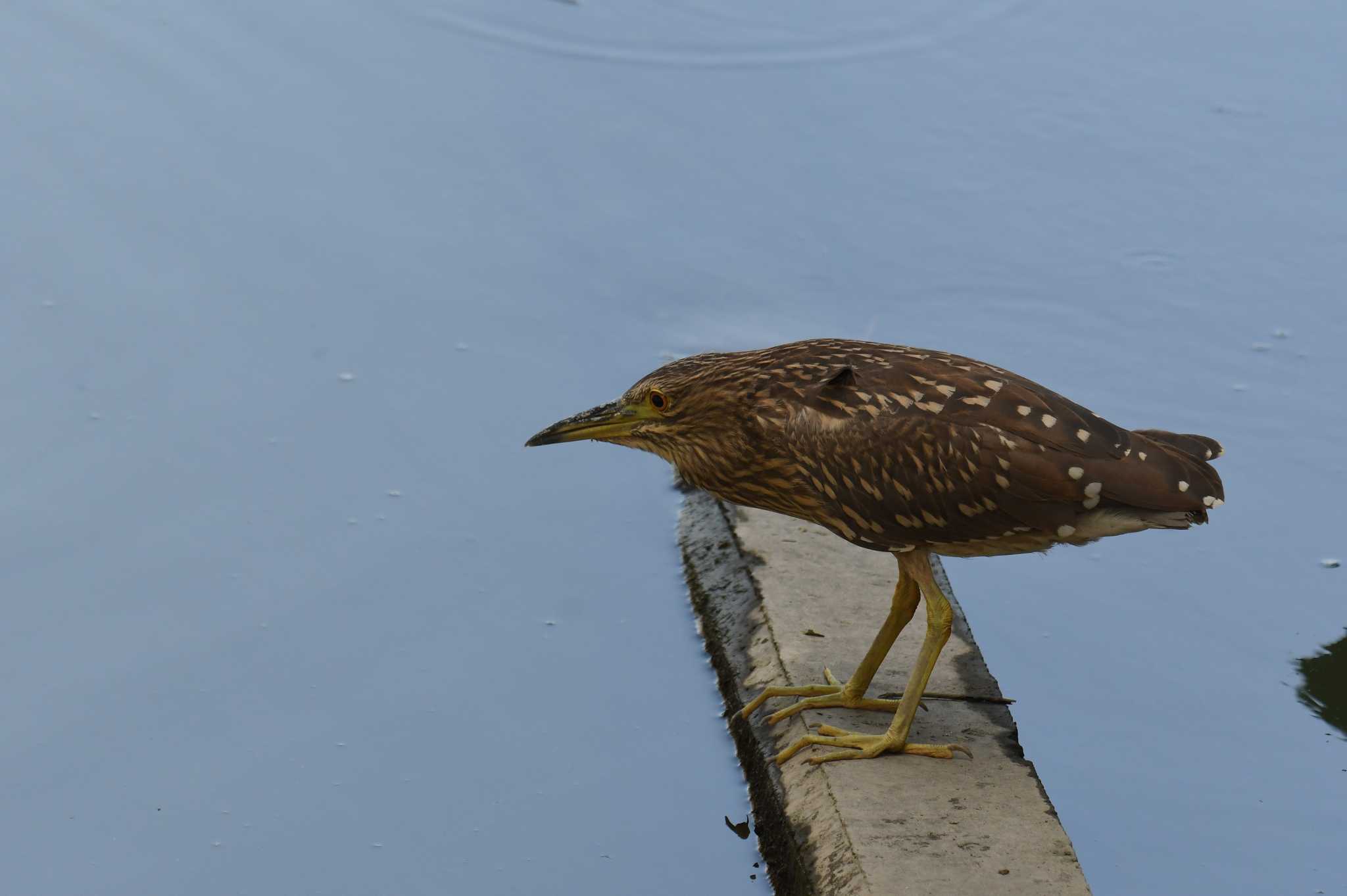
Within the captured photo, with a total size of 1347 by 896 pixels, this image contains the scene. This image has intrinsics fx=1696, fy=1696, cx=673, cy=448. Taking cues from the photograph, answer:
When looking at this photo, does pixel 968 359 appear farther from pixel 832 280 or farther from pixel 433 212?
pixel 433 212

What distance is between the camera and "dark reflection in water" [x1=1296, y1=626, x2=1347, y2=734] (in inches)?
238

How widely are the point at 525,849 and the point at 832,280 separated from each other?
400 cm

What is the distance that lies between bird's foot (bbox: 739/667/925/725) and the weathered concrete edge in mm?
97

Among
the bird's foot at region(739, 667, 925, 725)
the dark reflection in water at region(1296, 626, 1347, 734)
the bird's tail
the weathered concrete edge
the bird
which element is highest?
the bird's tail

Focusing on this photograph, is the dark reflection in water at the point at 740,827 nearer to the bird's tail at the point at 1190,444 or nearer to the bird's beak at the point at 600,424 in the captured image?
the bird's beak at the point at 600,424

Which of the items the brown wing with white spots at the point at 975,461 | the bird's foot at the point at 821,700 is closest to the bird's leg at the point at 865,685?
the bird's foot at the point at 821,700

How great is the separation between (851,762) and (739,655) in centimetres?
89

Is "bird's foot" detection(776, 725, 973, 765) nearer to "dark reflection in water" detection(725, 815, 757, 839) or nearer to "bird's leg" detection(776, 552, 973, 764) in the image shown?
"bird's leg" detection(776, 552, 973, 764)

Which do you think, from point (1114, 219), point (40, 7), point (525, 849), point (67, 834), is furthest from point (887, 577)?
point (40, 7)

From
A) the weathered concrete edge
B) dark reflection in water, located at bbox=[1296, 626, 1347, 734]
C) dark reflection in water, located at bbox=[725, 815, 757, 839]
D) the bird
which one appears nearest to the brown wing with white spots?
the bird

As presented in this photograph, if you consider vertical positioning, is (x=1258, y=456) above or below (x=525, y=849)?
above

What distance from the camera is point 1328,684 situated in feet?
20.2

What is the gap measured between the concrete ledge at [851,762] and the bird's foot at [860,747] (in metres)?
0.03

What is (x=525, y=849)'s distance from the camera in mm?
5168
